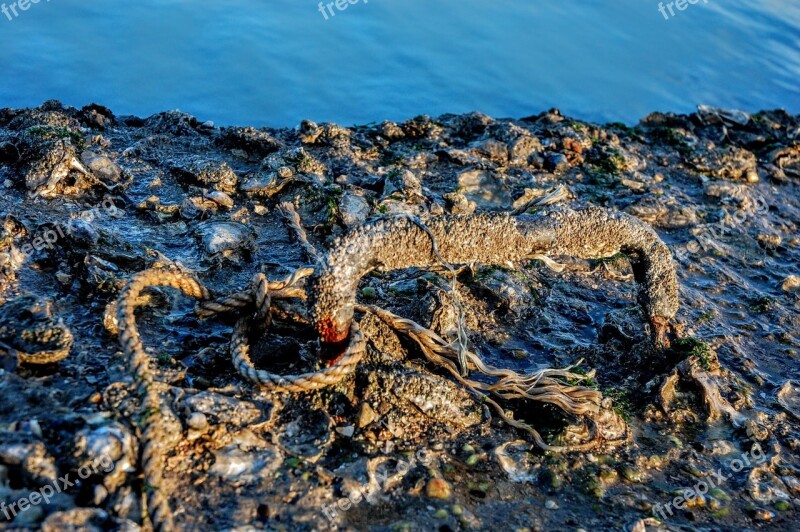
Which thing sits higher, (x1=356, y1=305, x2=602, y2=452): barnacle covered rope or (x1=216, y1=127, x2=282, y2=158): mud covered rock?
(x1=216, y1=127, x2=282, y2=158): mud covered rock

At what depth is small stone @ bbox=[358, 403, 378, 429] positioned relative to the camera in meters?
3.15

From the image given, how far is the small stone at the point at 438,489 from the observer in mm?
2896

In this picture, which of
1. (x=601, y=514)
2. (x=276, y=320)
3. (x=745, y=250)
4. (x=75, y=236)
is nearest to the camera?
(x=601, y=514)

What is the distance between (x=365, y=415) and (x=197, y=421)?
76 centimetres

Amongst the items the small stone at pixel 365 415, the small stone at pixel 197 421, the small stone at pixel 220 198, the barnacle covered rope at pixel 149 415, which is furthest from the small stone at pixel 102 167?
the small stone at pixel 365 415

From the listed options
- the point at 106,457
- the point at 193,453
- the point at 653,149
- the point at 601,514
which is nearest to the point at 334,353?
the point at 193,453

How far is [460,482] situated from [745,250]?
3820mm

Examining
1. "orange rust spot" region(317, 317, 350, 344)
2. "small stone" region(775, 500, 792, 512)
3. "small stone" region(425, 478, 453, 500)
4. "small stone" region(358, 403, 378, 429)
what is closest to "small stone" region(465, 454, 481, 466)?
"small stone" region(425, 478, 453, 500)

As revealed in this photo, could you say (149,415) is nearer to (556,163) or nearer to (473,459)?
(473,459)

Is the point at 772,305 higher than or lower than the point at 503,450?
higher

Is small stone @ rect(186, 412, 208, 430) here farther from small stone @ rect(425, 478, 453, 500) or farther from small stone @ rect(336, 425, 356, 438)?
small stone @ rect(425, 478, 453, 500)

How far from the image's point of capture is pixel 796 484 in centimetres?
335

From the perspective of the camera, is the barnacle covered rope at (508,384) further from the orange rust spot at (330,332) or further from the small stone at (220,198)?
the small stone at (220,198)

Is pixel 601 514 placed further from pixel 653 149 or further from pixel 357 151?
pixel 653 149
